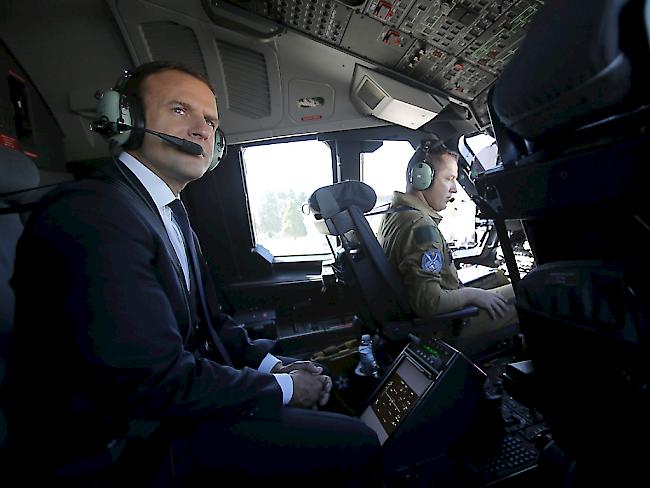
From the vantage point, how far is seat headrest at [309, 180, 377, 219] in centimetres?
194

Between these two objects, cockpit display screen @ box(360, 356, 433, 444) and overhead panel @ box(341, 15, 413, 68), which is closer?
cockpit display screen @ box(360, 356, 433, 444)

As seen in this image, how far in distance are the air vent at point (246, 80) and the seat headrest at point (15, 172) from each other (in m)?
2.03

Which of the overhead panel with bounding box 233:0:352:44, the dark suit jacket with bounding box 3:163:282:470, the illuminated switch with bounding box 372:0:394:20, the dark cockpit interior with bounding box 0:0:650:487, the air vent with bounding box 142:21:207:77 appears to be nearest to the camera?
the dark cockpit interior with bounding box 0:0:650:487

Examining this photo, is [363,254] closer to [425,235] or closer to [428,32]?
[425,235]

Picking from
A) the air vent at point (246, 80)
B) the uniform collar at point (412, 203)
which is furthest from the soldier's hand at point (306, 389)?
the air vent at point (246, 80)

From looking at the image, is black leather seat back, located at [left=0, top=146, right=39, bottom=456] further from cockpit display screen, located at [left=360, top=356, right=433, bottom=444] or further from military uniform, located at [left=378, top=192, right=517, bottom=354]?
military uniform, located at [left=378, top=192, right=517, bottom=354]

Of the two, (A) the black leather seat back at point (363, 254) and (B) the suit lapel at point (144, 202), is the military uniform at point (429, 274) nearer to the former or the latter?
(A) the black leather seat back at point (363, 254)

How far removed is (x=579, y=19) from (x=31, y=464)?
1.39 m

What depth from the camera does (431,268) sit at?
1867 millimetres

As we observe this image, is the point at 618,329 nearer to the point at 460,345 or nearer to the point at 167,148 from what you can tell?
the point at 167,148

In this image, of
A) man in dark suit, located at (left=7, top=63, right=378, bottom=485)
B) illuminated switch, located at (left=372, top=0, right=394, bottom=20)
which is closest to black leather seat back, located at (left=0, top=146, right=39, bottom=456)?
man in dark suit, located at (left=7, top=63, right=378, bottom=485)

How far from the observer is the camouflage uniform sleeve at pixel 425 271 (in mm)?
1831

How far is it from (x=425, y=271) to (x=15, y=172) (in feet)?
5.62

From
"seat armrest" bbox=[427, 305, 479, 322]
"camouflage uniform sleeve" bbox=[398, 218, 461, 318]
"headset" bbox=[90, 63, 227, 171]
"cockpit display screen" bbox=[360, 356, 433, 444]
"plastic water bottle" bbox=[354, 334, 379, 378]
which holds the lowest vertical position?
"plastic water bottle" bbox=[354, 334, 379, 378]
